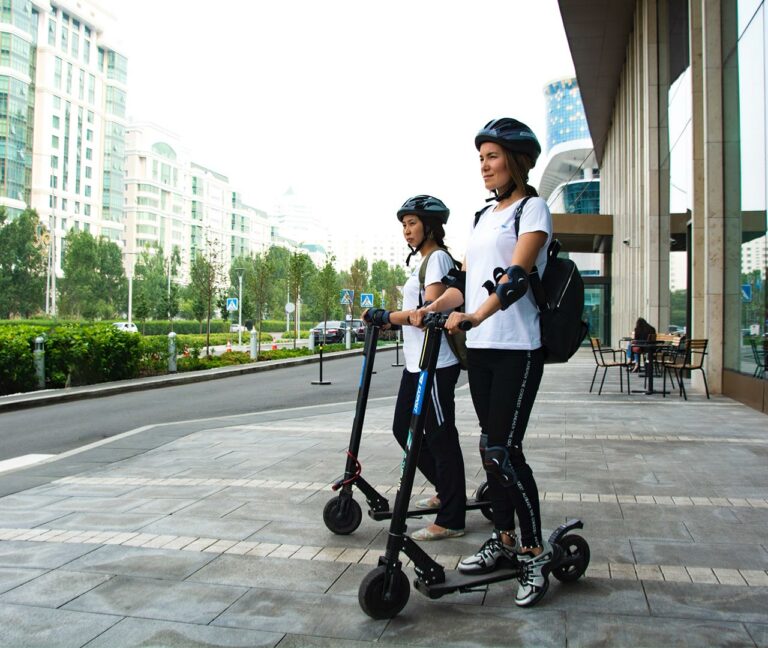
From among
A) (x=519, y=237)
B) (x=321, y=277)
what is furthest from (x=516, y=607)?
(x=321, y=277)

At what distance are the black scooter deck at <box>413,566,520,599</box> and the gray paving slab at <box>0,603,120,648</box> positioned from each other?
1.23 metres

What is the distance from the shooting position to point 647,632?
2797 millimetres

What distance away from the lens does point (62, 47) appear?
95875 mm

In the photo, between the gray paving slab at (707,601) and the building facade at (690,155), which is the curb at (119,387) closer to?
the building facade at (690,155)

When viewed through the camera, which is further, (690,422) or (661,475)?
(690,422)

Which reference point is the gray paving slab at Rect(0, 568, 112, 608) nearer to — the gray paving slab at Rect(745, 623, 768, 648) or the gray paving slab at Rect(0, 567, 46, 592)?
the gray paving slab at Rect(0, 567, 46, 592)

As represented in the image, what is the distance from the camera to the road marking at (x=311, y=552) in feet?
11.2

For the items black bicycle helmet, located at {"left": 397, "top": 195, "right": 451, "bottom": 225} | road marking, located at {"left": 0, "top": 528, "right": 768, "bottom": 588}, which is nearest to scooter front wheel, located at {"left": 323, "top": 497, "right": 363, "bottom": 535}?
road marking, located at {"left": 0, "top": 528, "right": 768, "bottom": 588}

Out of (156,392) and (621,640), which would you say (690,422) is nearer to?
(621,640)

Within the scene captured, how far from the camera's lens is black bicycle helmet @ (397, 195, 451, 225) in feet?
13.2

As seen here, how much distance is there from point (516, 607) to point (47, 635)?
5.96 ft

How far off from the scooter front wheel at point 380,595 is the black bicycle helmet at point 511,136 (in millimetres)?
1843

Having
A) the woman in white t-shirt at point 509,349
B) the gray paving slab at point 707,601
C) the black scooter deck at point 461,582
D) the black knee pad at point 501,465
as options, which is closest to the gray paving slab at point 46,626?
the black scooter deck at point 461,582

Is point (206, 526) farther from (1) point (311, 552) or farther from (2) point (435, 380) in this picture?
(2) point (435, 380)
